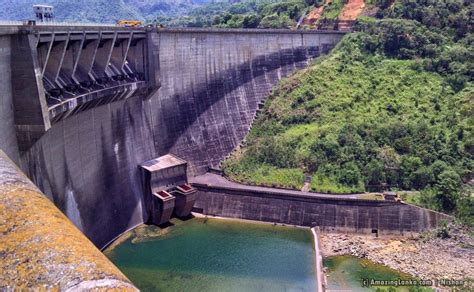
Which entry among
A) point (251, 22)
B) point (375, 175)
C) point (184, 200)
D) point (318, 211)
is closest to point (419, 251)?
point (318, 211)

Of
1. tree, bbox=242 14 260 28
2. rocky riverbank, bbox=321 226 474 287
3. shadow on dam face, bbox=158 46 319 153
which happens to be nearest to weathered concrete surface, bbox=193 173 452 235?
rocky riverbank, bbox=321 226 474 287

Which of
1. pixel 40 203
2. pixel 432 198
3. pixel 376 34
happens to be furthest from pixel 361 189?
pixel 40 203

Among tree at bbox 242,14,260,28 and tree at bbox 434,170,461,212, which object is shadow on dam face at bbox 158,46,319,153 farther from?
tree at bbox 434,170,461,212

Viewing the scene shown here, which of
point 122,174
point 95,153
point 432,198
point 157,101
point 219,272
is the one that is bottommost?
point 219,272

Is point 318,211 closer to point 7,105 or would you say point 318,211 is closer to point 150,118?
point 150,118

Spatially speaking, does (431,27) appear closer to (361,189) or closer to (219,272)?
(361,189)
